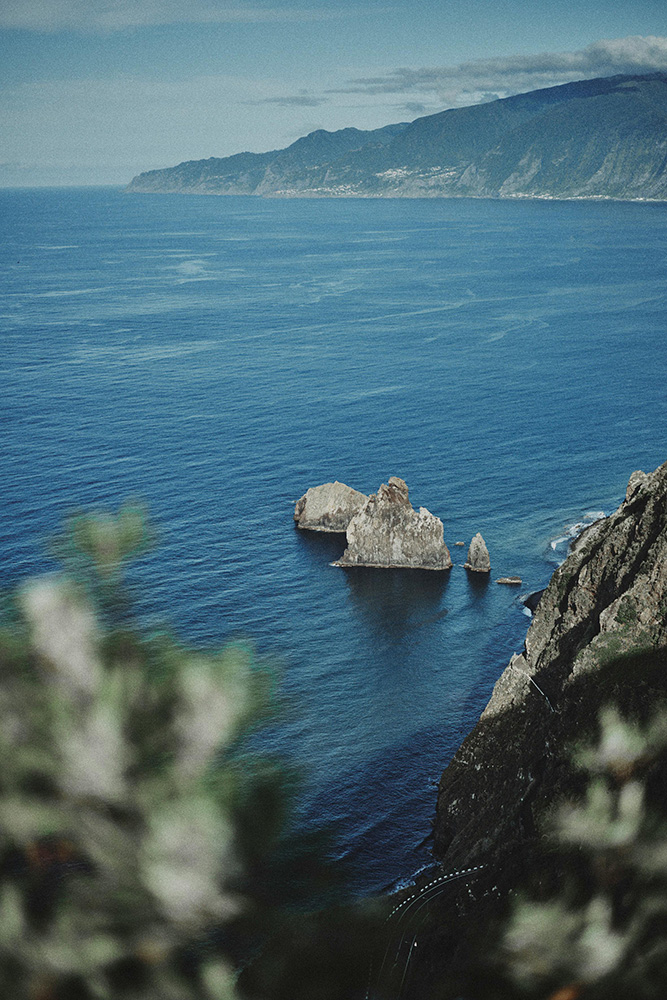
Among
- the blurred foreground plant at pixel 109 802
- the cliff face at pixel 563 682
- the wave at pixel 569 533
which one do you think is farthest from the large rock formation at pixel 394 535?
the blurred foreground plant at pixel 109 802

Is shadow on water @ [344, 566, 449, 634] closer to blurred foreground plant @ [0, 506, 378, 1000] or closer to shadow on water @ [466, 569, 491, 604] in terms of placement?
shadow on water @ [466, 569, 491, 604]

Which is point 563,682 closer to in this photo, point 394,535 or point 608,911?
point 608,911

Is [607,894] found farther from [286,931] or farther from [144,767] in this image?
[286,931]

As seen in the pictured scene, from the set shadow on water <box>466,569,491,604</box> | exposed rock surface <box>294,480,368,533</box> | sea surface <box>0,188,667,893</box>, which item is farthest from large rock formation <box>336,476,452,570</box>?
exposed rock surface <box>294,480,368,533</box>

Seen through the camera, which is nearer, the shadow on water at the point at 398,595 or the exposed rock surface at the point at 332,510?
the shadow on water at the point at 398,595

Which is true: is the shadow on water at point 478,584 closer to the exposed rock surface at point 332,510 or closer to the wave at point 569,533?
the wave at point 569,533

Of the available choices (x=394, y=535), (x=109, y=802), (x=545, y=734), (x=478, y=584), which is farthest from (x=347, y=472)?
(x=109, y=802)

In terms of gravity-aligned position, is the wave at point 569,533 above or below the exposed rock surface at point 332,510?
below

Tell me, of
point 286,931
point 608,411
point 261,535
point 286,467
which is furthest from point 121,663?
point 608,411

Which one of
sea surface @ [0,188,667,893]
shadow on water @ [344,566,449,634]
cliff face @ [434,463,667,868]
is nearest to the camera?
cliff face @ [434,463,667,868]
